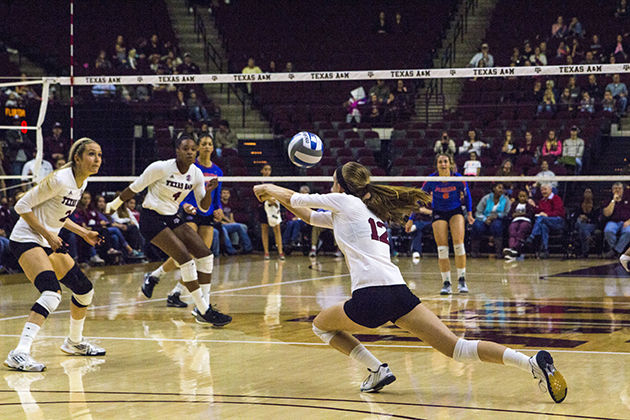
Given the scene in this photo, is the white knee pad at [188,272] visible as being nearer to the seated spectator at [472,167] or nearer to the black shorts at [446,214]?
the black shorts at [446,214]

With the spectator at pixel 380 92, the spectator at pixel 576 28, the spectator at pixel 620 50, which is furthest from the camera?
the spectator at pixel 576 28

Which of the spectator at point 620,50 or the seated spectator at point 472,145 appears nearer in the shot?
the seated spectator at point 472,145

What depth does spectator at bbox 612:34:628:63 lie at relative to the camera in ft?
63.9

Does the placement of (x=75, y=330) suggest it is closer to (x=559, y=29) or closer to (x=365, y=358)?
(x=365, y=358)

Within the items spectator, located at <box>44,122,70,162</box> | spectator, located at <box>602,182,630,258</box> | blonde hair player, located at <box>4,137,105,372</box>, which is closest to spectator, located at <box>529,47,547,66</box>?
spectator, located at <box>602,182,630,258</box>

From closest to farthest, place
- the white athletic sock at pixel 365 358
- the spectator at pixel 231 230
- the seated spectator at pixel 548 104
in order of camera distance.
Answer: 1. the white athletic sock at pixel 365 358
2. the spectator at pixel 231 230
3. the seated spectator at pixel 548 104

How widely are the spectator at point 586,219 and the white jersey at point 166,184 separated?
31.5ft

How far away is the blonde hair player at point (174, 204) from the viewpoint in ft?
29.4

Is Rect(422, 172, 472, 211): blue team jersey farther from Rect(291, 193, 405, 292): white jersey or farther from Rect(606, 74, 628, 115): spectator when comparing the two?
Rect(606, 74, 628, 115): spectator

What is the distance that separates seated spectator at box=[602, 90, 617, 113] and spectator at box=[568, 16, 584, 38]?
2.85m

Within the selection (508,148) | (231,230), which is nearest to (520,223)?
(508,148)

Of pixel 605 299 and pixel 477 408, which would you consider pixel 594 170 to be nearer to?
pixel 605 299

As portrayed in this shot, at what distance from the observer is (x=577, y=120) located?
18406 millimetres

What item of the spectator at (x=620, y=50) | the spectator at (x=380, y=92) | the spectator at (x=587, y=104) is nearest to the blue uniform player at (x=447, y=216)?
the spectator at (x=587, y=104)
